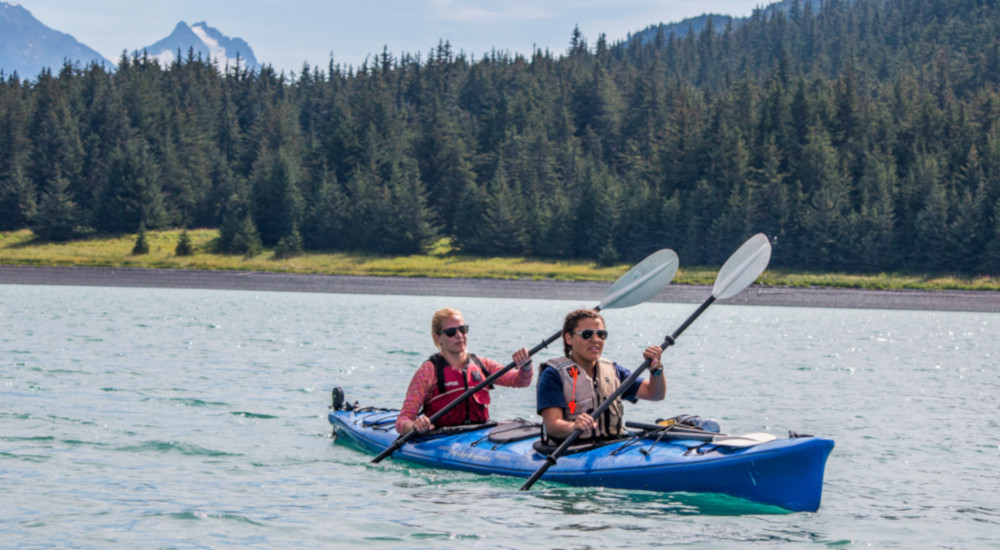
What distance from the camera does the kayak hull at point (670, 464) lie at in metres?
8.76

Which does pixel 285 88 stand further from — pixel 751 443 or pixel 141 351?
pixel 751 443

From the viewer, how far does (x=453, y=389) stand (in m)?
10.9

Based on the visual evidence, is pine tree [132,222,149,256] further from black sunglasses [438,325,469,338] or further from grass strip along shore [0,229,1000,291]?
black sunglasses [438,325,469,338]

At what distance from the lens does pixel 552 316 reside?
1877 inches

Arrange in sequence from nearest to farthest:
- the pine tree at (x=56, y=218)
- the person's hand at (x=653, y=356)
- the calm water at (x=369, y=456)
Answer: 1. the calm water at (x=369, y=456)
2. the person's hand at (x=653, y=356)
3. the pine tree at (x=56, y=218)

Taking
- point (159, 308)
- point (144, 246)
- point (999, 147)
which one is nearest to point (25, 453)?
point (159, 308)

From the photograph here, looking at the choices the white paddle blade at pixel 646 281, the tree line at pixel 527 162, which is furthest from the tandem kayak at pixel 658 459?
the tree line at pixel 527 162

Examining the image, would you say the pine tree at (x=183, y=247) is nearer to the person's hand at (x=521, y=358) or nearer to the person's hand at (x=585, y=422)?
the person's hand at (x=521, y=358)

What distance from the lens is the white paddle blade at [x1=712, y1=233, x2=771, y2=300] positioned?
11219mm

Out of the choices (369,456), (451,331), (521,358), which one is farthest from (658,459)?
(369,456)

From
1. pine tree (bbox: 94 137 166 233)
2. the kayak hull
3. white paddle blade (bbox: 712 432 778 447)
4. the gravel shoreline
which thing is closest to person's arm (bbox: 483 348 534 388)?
the kayak hull

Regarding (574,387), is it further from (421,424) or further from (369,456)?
(369,456)

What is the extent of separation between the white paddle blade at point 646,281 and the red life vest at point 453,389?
5.73 ft

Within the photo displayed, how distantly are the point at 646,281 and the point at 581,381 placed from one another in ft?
9.47
